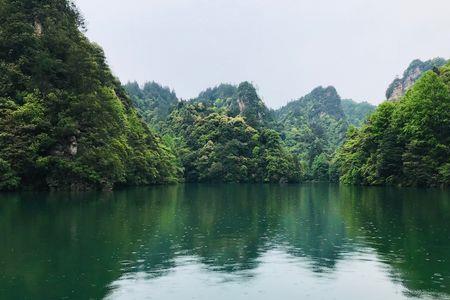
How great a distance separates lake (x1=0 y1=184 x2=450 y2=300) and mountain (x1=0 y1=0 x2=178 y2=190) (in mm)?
27005

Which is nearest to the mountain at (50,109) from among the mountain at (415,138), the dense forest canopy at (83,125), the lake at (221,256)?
the dense forest canopy at (83,125)

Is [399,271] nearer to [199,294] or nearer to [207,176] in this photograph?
[199,294]

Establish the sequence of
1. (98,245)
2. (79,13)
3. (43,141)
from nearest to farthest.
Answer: (98,245) < (43,141) < (79,13)

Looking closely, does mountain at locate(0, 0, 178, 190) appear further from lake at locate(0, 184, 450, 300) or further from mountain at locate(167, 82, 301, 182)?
mountain at locate(167, 82, 301, 182)

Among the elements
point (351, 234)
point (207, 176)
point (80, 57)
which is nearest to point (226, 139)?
point (207, 176)

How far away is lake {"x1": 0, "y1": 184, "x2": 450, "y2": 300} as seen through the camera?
1524 cm

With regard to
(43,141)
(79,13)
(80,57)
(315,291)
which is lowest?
(315,291)

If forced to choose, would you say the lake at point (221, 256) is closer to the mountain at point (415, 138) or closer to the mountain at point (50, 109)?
the mountain at point (50, 109)

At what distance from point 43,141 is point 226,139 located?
291 feet

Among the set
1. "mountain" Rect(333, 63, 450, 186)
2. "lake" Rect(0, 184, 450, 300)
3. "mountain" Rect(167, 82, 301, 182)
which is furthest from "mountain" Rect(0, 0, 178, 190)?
"mountain" Rect(167, 82, 301, 182)

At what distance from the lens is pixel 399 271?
1794cm

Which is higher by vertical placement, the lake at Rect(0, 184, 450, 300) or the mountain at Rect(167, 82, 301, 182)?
the mountain at Rect(167, 82, 301, 182)

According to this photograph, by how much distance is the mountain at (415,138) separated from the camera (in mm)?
75562

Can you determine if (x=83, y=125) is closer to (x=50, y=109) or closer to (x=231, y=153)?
(x=50, y=109)
